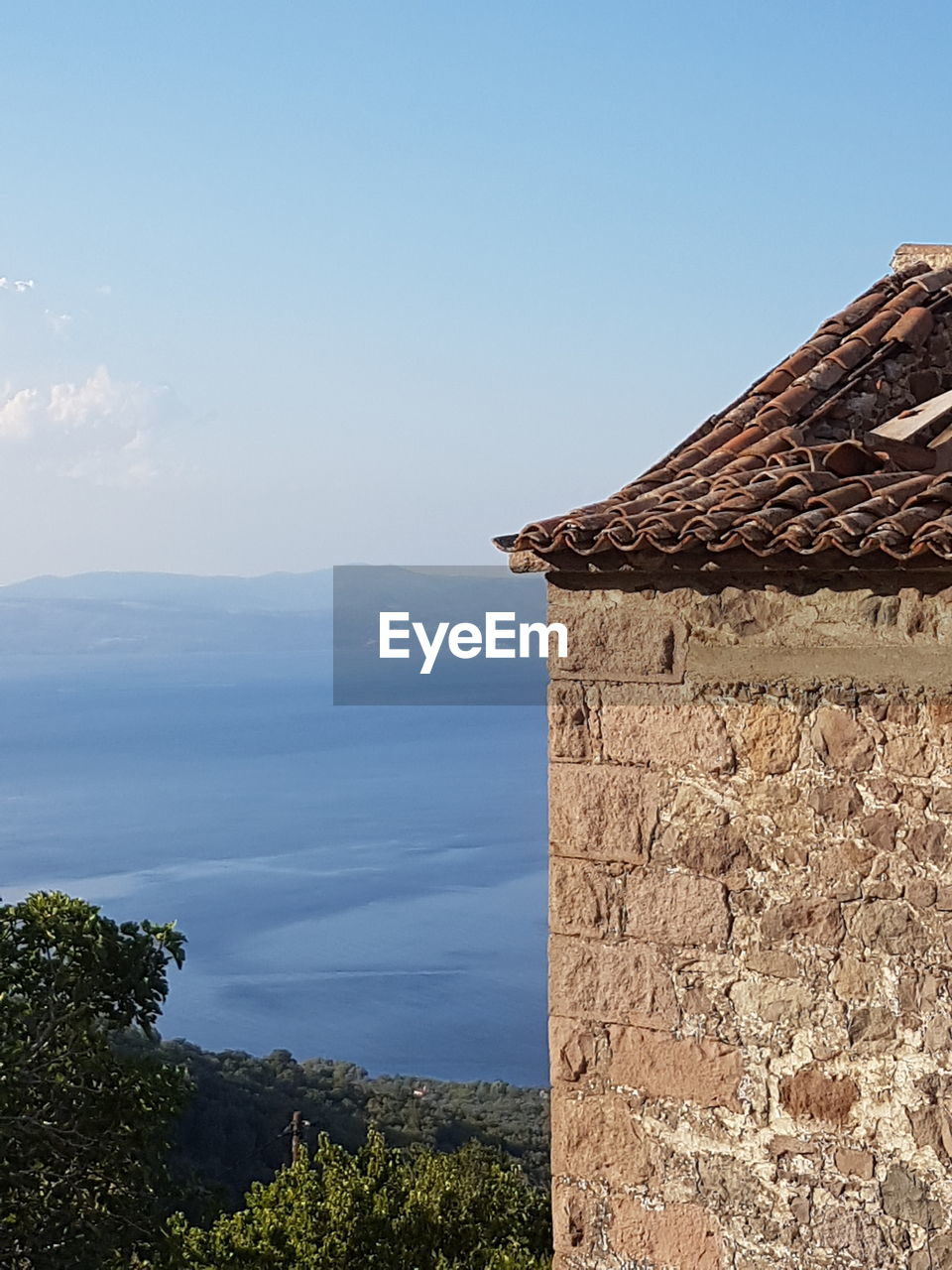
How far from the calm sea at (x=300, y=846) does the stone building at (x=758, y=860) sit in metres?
24.1

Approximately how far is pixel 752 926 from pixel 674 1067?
52cm

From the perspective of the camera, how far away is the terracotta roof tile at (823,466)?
4062mm

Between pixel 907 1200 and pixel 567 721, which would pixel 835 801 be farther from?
pixel 907 1200

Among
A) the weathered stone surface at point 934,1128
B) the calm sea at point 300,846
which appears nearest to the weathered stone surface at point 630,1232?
the weathered stone surface at point 934,1128

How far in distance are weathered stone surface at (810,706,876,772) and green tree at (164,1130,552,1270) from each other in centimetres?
911

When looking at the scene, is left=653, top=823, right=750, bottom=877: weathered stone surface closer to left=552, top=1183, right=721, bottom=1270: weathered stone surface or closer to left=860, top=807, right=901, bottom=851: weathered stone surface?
left=860, top=807, right=901, bottom=851: weathered stone surface

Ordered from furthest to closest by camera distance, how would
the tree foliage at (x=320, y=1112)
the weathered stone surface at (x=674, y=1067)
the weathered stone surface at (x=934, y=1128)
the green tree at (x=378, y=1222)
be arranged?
the tree foliage at (x=320, y=1112) < the green tree at (x=378, y=1222) < the weathered stone surface at (x=674, y=1067) < the weathered stone surface at (x=934, y=1128)

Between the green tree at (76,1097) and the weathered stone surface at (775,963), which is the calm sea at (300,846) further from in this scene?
the weathered stone surface at (775,963)

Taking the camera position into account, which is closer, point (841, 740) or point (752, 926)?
point (841, 740)

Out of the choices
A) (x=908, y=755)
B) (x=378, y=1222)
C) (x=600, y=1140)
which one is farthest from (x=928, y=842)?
(x=378, y=1222)

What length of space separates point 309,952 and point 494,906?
5.03 meters

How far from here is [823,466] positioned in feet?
14.8

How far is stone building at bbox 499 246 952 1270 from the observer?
4.10 m

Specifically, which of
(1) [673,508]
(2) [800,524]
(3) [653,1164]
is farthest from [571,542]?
(3) [653,1164]
